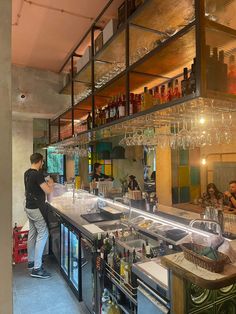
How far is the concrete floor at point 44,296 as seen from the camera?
2746mm

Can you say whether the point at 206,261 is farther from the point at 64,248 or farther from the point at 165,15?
the point at 64,248

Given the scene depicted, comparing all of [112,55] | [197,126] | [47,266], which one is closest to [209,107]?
[197,126]

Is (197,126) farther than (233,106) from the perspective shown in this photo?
Yes

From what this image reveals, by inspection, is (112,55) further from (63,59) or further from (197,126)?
(63,59)

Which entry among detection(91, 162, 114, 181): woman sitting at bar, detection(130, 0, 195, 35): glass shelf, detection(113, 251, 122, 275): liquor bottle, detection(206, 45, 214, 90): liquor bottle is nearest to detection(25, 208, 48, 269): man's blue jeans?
detection(91, 162, 114, 181): woman sitting at bar

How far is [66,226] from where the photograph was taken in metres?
3.25

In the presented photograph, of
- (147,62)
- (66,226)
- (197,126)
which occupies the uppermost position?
(147,62)

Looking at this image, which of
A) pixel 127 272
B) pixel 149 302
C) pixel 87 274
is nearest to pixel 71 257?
pixel 87 274

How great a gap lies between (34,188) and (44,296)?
1.47 m

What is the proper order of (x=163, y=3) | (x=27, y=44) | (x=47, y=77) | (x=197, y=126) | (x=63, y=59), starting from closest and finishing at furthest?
(x=163, y=3)
(x=197, y=126)
(x=27, y=44)
(x=63, y=59)
(x=47, y=77)

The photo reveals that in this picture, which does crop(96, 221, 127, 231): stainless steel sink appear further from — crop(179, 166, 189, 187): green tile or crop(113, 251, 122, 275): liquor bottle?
crop(179, 166, 189, 187): green tile

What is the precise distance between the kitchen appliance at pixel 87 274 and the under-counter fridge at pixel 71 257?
4.4 inches

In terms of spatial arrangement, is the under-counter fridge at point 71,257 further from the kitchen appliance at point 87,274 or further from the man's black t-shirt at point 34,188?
the man's black t-shirt at point 34,188

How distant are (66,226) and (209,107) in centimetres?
231
